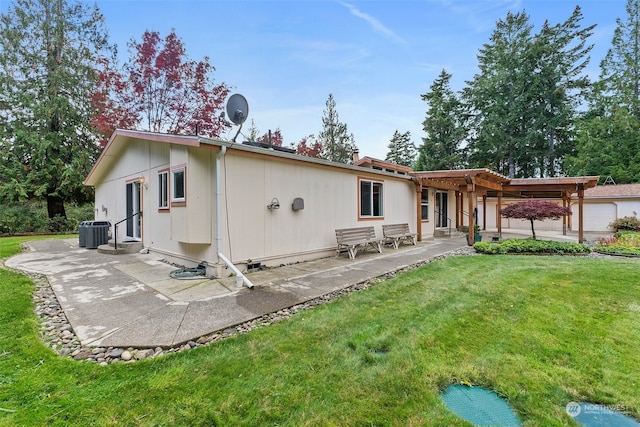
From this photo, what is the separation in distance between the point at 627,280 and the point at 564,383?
475 centimetres

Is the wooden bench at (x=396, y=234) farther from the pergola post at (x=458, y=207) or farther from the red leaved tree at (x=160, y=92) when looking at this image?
the red leaved tree at (x=160, y=92)

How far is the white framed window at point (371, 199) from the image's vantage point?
909 cm

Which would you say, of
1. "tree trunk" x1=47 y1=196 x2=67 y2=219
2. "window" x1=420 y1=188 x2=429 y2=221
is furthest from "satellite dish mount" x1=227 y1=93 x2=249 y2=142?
"tree trunk" x1=47 y1=196 x2=67 y2=219

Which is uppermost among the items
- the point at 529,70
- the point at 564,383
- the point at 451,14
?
the point at 529,70

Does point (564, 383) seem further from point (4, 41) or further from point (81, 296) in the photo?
point (4, 41)

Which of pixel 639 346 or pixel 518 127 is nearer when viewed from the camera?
pixel 639 346

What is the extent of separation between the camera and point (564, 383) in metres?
2.31

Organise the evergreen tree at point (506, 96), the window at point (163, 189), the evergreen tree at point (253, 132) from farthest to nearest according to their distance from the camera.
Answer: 1. the evergreen tree at point (253, 132)
2. the evergreen tree at point (506, 96)
3. the window at point (163, 189)

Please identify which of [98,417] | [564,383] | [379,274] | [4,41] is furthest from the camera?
[4,41]

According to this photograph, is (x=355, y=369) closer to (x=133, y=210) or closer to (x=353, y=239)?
(x=353, y=239)

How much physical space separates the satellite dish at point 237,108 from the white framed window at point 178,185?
1.49 metres

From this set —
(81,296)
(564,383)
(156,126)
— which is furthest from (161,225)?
(156,126)

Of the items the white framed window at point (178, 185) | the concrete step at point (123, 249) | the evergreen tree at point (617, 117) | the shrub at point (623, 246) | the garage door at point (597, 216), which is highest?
the evergreen tree at point (617, 117)

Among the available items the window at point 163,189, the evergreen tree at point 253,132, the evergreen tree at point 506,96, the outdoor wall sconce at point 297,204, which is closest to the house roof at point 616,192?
the evergreen tree at point 506,96
